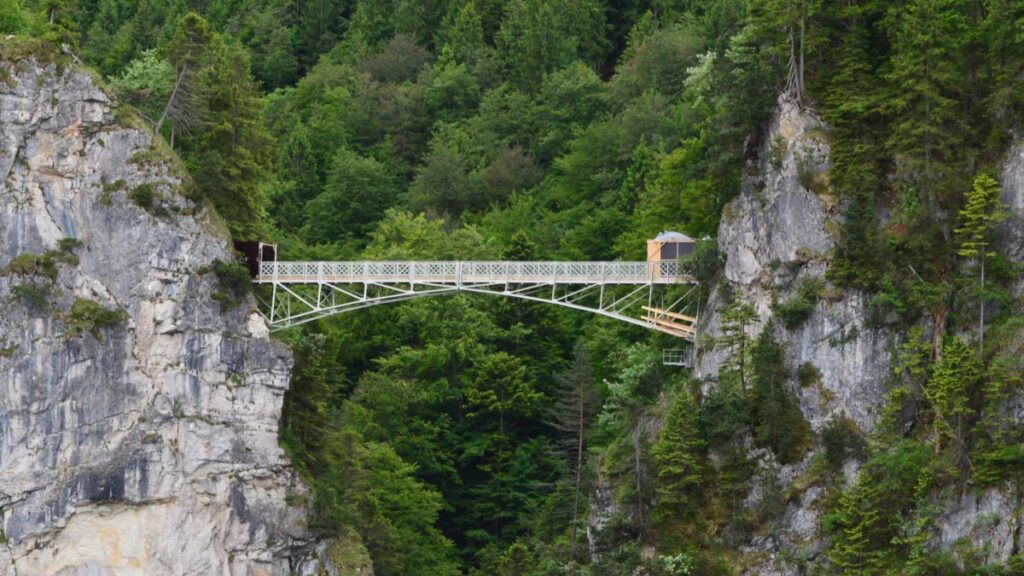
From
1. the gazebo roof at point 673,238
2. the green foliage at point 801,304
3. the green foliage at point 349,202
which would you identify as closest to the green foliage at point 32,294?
the gazebo roof at point 673,238

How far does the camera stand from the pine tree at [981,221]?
2704 inches

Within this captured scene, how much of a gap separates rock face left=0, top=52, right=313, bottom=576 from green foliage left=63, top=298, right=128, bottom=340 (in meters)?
0.05

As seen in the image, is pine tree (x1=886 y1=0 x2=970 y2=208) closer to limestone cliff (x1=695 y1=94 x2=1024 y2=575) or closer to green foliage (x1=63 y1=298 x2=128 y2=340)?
limestone cliff (x1=695 y1=94 x2=1024 y2=575)

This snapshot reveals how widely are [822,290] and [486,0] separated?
53.8 metres

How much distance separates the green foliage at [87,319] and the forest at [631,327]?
5.03 metres

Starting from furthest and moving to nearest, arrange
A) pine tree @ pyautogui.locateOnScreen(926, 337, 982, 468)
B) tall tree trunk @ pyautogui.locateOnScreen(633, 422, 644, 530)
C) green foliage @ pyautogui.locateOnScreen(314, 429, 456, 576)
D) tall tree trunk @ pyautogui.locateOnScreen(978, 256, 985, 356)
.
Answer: green foliage @ pyautogui.locateOnScreen(314, 429, 456, 576)
tall tree trunk @ pyautogui.locateOnScreen(633, 422, 644, 530)
tall tree trunk @ pyautogui.locateOnScreen(978, 256, 985, 356)
pine tree @ pyautogui.locateOnScreen(926, 337, 982, 468)

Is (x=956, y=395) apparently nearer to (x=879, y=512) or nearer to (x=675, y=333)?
(x=879, y=512)

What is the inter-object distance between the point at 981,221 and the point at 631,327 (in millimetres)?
21124

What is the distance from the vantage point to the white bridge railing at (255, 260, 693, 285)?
76.8m

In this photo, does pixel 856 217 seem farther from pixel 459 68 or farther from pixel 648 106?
pixel 459 68

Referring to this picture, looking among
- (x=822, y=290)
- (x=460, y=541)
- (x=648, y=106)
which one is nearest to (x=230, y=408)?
(x=460, y=541)

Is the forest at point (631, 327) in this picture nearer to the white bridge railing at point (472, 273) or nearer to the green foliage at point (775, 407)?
the green foliage at point (775, 407)

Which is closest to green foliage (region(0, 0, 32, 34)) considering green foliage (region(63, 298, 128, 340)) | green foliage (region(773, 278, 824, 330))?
green foliage (region(63, 298, 128, 340))

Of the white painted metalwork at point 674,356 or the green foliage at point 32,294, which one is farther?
the white painted metalwork at point 674,356
